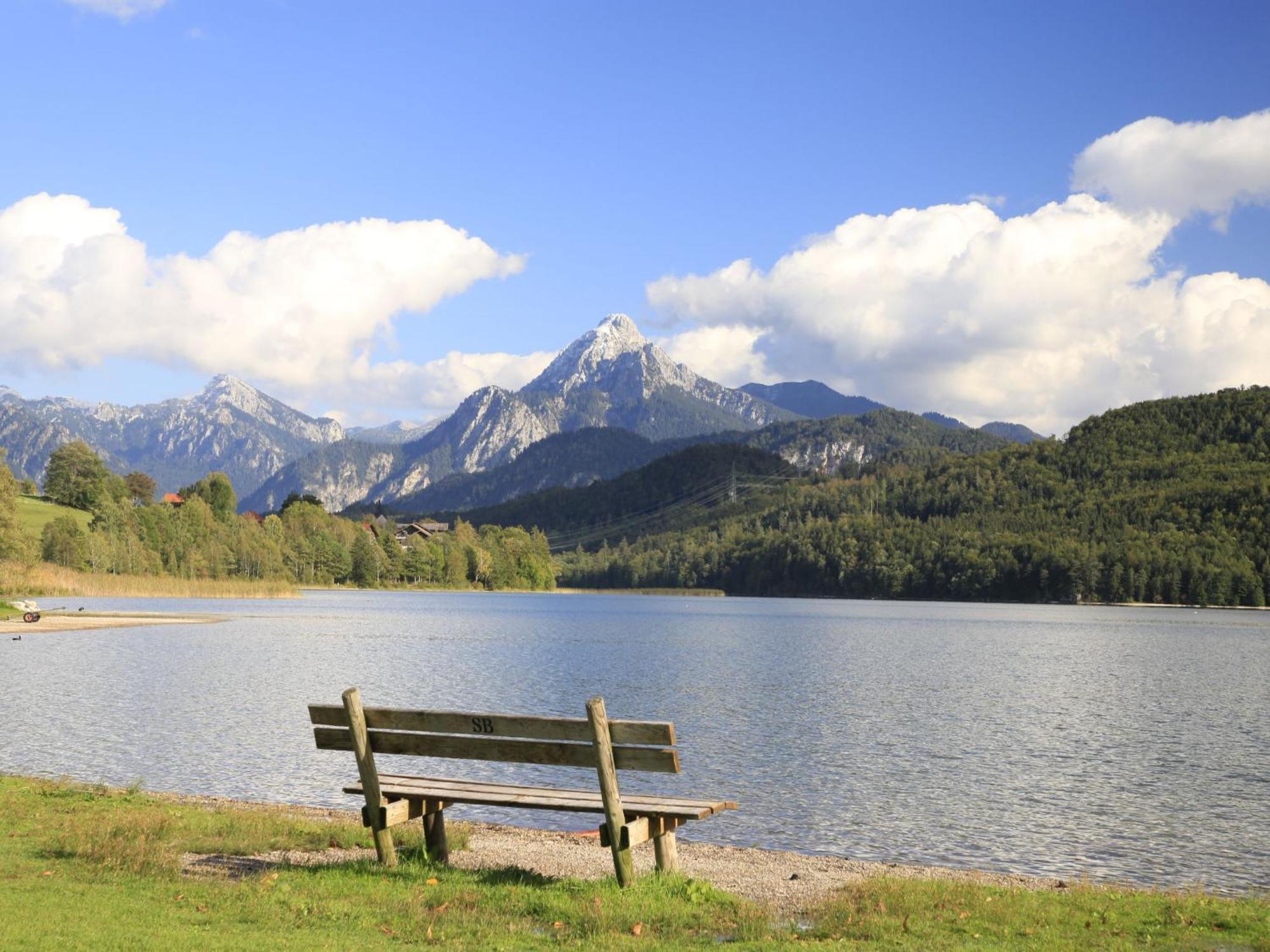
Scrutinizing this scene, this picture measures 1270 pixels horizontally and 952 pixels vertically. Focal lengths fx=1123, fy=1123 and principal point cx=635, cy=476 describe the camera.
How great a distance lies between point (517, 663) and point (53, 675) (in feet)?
83.4

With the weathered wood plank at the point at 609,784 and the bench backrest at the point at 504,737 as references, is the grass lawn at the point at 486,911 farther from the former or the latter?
the bench backrest at the point at 504,737

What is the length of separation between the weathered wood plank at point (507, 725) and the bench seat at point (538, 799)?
0.77 metres

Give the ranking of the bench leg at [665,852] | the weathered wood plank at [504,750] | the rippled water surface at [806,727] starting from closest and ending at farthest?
the weathered wood plank at [504,750] < the bench leg at [665,852] < the rippled water surface at [806,727]

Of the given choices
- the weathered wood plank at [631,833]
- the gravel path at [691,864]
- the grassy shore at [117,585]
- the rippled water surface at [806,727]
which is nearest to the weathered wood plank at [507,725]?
the weathered wood plank at [631,833]

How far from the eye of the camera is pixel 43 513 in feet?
554

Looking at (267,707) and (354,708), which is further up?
(354,708)

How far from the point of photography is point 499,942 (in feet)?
37.1

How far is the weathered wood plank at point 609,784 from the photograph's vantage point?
12.5 meters

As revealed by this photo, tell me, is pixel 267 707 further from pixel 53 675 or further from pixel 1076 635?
pixel 1076 635

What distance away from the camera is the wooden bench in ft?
41.5

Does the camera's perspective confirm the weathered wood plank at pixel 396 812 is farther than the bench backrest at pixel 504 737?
Yes

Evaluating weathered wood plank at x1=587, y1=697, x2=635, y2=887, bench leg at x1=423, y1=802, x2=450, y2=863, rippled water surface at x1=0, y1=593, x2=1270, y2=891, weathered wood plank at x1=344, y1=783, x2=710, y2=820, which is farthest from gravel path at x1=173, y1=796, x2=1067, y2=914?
rippled water surface at x1=0, y1=593, x2=1270, y2=891

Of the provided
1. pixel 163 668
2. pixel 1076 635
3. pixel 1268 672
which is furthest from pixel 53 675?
pixel 1076 635

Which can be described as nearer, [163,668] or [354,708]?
[354,708]
